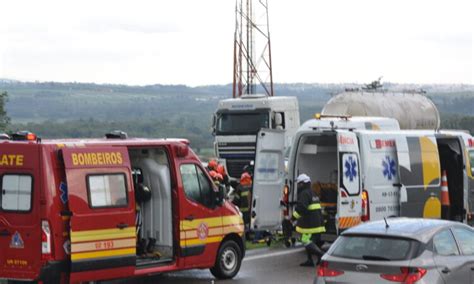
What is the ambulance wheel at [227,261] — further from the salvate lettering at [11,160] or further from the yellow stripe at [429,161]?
the yellow stripe at [429,161]

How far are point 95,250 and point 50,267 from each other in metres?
0.69

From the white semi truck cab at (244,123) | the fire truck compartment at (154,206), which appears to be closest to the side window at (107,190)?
the fire truck compartment at (154,206)

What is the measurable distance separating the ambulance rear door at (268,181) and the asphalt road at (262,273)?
0.94 m

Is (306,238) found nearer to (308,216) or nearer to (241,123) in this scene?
(308,216)

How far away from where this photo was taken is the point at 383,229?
11.0m

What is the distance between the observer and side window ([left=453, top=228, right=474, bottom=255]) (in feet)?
37.5

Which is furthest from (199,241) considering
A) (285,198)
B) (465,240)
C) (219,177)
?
(219,177)

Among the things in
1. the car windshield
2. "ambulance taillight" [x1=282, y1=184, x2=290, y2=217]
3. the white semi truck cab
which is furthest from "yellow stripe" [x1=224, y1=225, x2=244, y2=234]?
the white semi truck cab

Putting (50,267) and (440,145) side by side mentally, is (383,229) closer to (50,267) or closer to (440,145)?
(50,267)

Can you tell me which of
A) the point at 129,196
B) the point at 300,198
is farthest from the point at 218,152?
the point at 129,196

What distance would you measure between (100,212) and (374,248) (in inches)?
153

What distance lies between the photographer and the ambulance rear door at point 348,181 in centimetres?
1720

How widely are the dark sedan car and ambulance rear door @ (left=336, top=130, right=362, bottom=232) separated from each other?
578 cm

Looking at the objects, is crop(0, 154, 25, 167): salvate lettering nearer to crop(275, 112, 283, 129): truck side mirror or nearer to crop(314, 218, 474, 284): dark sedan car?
crop(314, 218, 474, 284): dark sedan car
